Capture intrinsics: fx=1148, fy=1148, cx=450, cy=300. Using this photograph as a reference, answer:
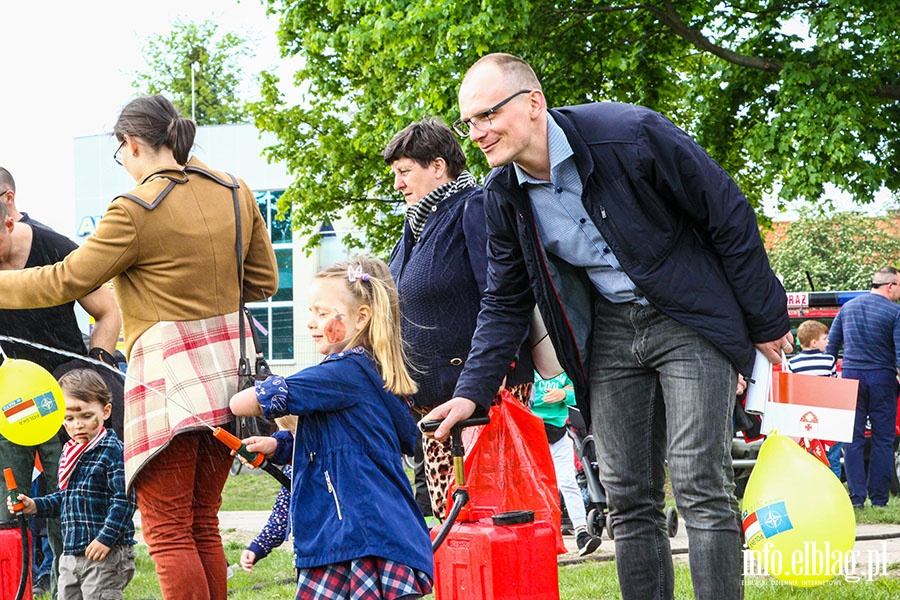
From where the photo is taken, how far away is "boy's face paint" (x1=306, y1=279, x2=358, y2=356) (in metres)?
3.83

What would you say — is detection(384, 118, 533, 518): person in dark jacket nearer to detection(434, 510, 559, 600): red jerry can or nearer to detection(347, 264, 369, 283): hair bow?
detection(434, 510, 559, 600): red jerry can

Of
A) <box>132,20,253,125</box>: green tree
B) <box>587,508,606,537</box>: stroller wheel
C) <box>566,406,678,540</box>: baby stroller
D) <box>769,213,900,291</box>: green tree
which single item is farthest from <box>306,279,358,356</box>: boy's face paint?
<box>132,20,253,125</box>: green tree

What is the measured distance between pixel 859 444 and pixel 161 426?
7.69 m

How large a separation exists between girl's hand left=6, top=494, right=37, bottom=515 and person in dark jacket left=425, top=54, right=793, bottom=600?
218 cm

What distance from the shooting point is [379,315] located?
12.6 feet

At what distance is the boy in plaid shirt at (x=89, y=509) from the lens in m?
5.13

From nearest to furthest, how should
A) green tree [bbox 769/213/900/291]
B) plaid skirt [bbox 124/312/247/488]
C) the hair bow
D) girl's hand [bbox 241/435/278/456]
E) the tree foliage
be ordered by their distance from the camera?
girl's hand [bbox 241/435/278/456], the hair bow, plaid skirt [bbox 124/312/247/488], the tree foliage, green tree [bbox 769/213/900/291]

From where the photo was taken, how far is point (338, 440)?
3631mm

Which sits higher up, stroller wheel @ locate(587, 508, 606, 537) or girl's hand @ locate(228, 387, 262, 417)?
girl's hand @ locate(228, 387, 262, 417)

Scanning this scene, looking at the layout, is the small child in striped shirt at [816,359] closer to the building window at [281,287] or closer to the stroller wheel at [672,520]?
the stroller wheel at [672,520]

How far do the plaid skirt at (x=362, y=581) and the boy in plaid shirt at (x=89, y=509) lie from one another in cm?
187

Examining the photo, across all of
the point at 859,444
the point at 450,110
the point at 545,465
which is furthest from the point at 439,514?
the point at 450,110

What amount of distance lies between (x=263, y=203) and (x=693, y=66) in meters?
17.0

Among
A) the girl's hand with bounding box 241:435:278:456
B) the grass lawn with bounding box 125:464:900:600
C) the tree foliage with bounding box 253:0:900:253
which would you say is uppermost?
the tree foliage with bounding box 253:0:900:253
